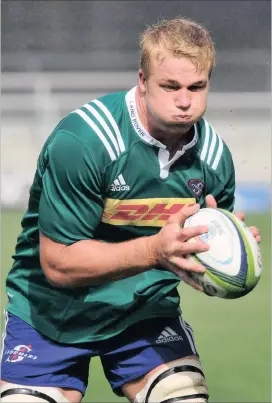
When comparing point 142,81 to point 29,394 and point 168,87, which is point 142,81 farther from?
point 29,394

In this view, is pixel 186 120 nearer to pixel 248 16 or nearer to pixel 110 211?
pixel 110 211

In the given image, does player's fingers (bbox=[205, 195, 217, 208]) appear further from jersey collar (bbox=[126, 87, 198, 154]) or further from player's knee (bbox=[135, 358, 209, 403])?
player's knee (bbox=[135, 358, 209, 403])

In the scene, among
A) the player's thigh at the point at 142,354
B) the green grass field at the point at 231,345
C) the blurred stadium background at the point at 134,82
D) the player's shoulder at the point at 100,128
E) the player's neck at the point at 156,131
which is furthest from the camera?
the blurred stadium background at the point at 134,82

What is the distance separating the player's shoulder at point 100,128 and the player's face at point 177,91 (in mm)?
193

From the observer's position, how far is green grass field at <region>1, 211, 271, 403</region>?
6.30 meters

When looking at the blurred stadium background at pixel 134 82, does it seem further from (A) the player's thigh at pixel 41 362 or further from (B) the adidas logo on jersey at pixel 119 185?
(B) the adidas logo on jersey at pixel 119 185

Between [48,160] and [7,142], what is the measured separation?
12.1m

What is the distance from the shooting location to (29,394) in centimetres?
406

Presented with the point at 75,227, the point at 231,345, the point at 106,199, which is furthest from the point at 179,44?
the point at 231,345

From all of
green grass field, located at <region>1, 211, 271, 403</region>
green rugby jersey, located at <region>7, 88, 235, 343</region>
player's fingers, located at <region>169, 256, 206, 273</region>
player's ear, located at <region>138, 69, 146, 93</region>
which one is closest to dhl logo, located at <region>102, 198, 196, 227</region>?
green rugby jersey, located at <region>7, 88, 235, 343</region>

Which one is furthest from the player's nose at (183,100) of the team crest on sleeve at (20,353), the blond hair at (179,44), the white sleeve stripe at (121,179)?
the team crest on sleeve at (20,353)

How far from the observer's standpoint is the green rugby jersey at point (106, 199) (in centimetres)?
384

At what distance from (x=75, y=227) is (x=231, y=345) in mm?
3926

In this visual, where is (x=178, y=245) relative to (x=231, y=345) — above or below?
above
